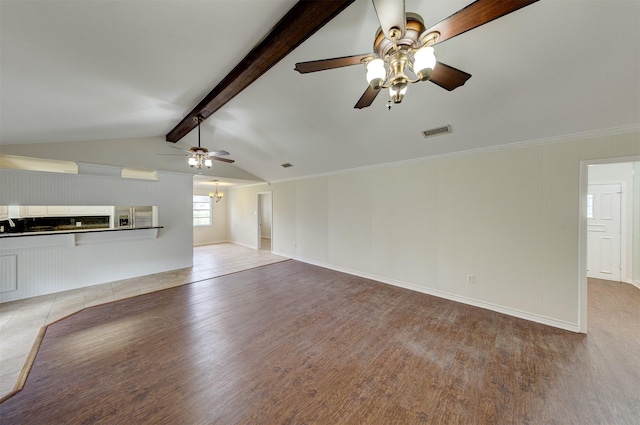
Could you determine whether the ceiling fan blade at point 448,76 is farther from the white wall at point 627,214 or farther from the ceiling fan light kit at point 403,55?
the white wall at point 627,214

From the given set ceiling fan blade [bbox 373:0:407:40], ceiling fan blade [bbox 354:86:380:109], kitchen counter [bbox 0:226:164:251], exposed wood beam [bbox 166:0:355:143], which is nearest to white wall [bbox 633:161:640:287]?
ceiling fan blade [bbox 354:86:380:109]

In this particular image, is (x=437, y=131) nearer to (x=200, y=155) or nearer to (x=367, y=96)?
(x=367, y=96)

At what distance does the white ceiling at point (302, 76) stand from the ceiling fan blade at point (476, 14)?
0.67 m

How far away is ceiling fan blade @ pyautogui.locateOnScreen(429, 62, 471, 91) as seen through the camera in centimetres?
151

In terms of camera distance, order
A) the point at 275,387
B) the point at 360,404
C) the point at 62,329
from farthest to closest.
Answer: the point at 62,329 → the point at 275,387 → the point at 360,404

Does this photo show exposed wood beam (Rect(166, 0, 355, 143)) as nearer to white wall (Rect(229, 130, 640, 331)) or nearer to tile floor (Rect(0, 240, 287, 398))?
white wall (Rect(229, 130, 640, 331))

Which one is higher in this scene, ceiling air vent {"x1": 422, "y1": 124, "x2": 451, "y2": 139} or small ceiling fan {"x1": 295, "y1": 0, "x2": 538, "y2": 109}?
ceiling air vent {"x1": 422, "y1": 124, "x2": 451, "y2": 139}

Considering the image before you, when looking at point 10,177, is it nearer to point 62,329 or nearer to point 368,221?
point 62,329

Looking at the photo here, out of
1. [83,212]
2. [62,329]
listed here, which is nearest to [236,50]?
[62,329]

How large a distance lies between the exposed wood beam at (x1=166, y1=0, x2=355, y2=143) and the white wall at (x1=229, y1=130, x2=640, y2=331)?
3051 millimetres

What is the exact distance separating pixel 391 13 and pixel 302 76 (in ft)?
5.99

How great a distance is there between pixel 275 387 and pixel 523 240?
12.2ft

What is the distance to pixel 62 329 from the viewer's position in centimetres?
292

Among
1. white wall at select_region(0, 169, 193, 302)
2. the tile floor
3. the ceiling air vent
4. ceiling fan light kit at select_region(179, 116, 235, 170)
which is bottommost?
the tile floor
